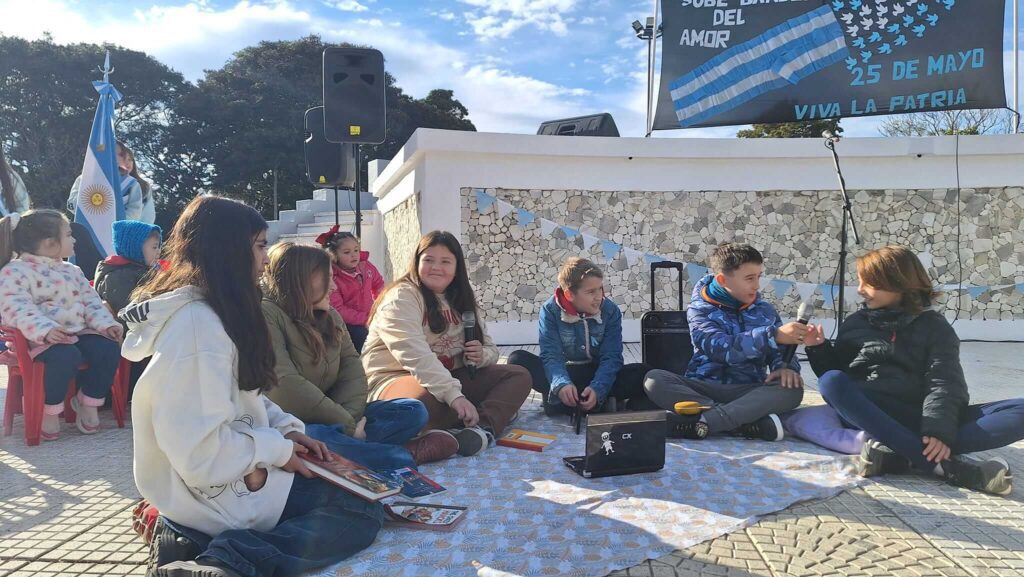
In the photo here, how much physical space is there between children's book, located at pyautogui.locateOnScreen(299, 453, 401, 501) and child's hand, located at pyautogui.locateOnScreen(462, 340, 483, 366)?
1.46m

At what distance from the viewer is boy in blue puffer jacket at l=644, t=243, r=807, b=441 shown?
11.2 ft

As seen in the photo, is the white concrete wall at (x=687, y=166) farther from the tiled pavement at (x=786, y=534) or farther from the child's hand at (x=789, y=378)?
the tiled pavement at (x=786, y=534)

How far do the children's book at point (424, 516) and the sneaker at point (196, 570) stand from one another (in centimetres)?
66

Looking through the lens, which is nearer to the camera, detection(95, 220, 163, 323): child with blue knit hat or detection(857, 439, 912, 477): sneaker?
detection(857, 439, 912, 477): sneaker

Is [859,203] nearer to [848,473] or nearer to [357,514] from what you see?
[848,473]

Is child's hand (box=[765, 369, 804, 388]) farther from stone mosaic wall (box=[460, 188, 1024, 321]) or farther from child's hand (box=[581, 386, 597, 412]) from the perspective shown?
stone mosaic wall (box=[460, 188, 1024, 321])

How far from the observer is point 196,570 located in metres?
1.66

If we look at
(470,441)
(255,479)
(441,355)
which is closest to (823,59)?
(441,355)

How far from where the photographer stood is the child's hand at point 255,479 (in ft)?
6.07

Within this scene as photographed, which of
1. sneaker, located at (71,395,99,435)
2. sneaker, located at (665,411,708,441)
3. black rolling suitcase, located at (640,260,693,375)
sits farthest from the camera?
black rolling suitcase, located at (640,260,693,375)

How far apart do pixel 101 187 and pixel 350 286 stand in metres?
3.86

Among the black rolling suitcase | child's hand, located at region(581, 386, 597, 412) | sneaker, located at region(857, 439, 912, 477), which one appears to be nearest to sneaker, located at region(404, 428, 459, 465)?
child's hand, located at region(581, 386, 597, 412)

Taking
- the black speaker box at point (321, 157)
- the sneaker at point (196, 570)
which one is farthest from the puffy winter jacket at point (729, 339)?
the black speaker box at point (321, 157)

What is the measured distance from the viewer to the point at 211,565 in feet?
5.52
